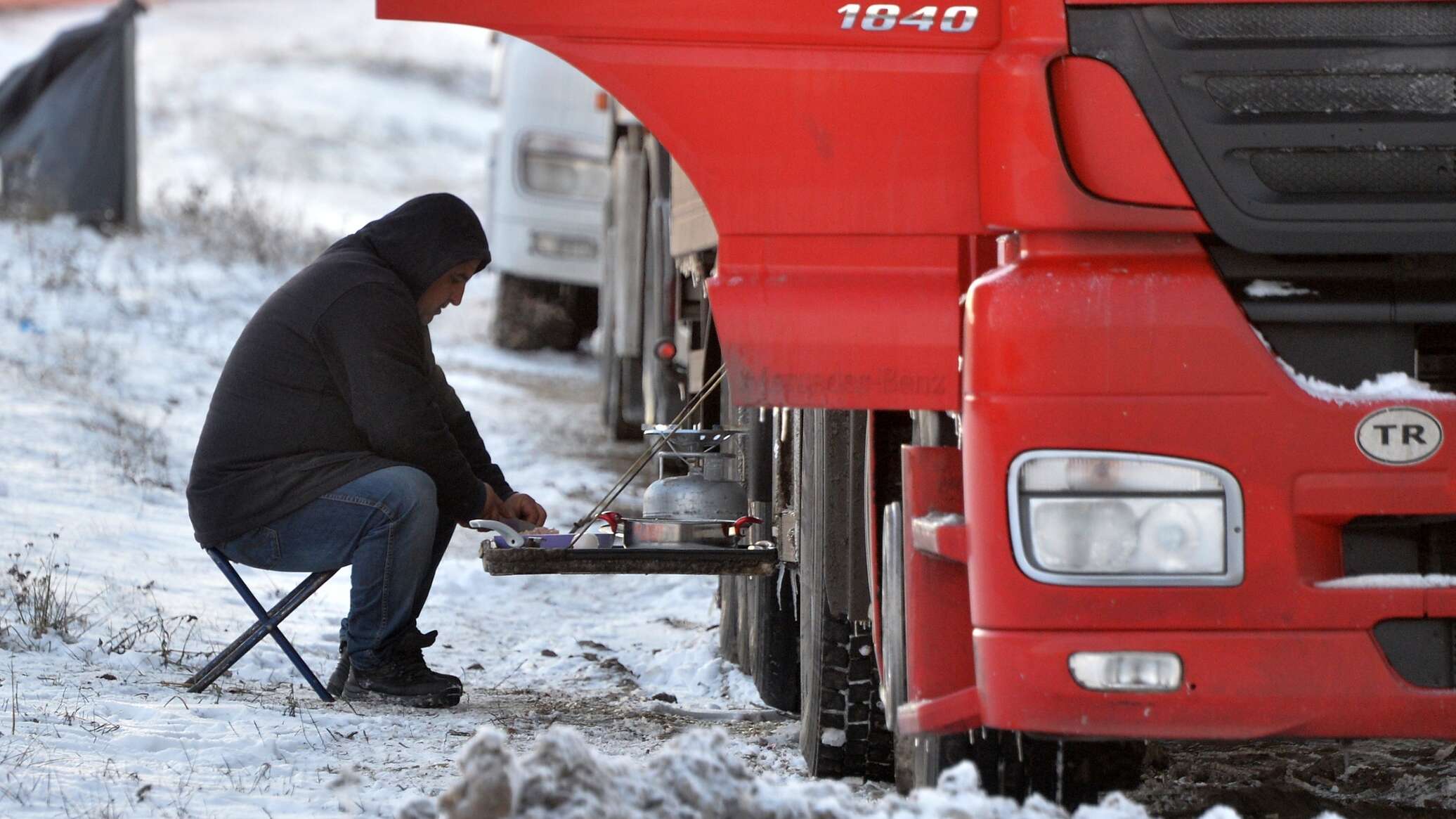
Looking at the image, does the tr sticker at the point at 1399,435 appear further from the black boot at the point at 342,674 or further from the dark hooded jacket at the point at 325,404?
the black boot at the point at 342,674

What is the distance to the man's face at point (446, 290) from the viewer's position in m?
5.02

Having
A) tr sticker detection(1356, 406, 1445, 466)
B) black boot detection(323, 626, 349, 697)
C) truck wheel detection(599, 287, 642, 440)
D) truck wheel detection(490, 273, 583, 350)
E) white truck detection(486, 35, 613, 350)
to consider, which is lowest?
black boot detection(323, 626, 349, 697)

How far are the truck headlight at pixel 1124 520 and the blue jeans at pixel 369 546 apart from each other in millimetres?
2346

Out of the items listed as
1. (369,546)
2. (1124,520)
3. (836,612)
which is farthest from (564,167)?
(1124,520)

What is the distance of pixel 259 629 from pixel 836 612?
5.72 feet

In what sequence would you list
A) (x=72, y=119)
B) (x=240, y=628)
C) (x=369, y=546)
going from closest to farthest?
(x=369, y=546) → (x=240, y=628) → (x=72, y=119)

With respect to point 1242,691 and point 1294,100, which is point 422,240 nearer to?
point 1294,100

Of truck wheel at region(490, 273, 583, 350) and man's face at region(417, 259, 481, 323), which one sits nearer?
man's face at region(417, 259, 481, 323)

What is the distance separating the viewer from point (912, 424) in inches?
135

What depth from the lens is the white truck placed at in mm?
13250

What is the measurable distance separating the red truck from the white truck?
31.9 ft

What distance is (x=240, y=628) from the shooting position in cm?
602

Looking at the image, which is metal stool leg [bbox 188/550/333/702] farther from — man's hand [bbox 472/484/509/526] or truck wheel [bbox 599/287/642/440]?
truck wheel [bbox 599/287/642/440]

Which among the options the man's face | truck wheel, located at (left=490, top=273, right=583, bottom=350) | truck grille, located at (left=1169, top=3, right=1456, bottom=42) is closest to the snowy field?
truck wheel, located at (left=490, top=273, right=583, bottom=350)
